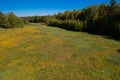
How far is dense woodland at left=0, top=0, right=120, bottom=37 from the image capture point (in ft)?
133

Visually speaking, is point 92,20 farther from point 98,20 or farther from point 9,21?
point 9,21

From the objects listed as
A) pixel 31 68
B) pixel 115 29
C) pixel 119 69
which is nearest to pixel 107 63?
pixel 119 69

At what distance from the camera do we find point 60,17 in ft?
259

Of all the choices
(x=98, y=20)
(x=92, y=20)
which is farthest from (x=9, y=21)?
(x=98, y=20)

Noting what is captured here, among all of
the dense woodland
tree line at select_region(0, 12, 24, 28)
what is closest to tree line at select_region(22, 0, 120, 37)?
A: the dense woodland

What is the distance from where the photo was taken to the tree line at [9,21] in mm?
70688

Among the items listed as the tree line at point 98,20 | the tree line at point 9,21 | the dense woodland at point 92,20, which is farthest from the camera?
the tree line at point 9,21

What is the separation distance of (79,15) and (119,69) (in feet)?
169

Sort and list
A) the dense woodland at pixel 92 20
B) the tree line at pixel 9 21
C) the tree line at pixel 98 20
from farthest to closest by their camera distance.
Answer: the tree line at pixel 9 21 < the dense woodland at pixel 92 20 < the tree line at pixel 98 20

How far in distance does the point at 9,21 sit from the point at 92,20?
40.7 meters

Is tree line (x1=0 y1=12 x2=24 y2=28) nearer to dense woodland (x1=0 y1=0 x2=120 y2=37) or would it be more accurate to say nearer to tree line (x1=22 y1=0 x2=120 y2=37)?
dense woodland (x1=0 y1=0 x2=120 y2=37)

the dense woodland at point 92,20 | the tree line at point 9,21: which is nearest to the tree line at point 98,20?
the dense woodland at point 92,20

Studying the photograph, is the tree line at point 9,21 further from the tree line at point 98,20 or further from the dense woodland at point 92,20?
the tree line at point 98,20

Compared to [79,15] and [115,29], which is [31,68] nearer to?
[115,29]
